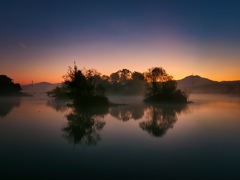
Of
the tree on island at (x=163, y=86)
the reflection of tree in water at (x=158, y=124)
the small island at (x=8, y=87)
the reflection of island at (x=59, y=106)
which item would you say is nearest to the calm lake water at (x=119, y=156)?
the reflection of tree in water at (x=158, y=124)

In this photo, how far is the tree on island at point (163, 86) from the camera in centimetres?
8831

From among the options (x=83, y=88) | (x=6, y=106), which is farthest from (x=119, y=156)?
(x=6, y=106)

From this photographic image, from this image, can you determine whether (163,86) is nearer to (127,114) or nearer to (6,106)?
(127,114)

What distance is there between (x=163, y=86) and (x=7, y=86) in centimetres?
14857

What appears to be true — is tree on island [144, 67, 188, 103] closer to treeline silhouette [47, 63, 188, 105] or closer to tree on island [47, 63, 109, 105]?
treeline silhouette [47, 63, 188, 105]

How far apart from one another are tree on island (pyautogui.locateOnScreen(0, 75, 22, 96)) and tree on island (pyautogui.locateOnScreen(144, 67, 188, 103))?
140487mm

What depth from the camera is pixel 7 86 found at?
184m

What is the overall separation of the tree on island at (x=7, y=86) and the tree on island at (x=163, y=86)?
14049cm

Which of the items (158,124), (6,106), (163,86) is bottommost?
(158,124)

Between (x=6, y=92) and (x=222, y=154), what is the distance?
19637cm

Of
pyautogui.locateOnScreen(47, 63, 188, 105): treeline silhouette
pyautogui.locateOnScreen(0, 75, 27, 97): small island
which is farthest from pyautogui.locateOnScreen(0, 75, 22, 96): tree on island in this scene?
pyautogui.locateOnScreen(47, 63, 188, 105): treeline silhouette

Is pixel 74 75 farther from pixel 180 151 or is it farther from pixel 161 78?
pixel 180 151

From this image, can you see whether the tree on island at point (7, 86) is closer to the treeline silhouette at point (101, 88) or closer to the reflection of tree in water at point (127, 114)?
the treeline silhouette at point (101, 88)

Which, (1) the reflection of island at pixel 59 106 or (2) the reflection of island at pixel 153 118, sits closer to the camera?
(2) the reflection of island at pixel 153 118
